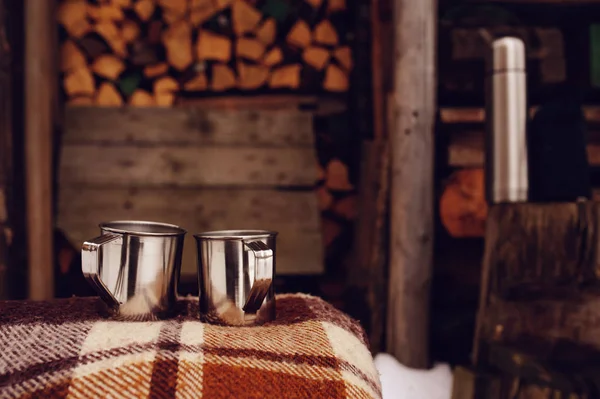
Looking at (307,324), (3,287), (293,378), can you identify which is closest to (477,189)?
(307,324)

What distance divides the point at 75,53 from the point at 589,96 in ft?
7.07

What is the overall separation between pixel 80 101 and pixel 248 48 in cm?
76

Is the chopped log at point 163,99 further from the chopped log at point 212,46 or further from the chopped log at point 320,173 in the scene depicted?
the chopped log at point 320,173

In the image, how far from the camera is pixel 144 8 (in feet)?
7.49

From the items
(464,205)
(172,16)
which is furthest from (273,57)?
(464,205)

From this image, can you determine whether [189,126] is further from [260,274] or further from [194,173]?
[260,274]

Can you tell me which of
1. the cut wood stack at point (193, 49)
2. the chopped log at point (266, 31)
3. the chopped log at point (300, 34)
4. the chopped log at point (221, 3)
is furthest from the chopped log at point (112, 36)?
the chopped log at point (300, 34)

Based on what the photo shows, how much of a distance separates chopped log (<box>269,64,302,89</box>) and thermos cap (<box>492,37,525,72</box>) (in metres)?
0.99

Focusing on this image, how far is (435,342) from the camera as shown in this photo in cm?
204

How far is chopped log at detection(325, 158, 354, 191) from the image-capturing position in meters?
2.33

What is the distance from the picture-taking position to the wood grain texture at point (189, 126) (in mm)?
2221

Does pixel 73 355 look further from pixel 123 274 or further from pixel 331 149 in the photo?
pixel 331 149

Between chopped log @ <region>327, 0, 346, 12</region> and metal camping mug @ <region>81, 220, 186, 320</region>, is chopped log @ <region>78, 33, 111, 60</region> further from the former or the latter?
metal camping mug @ <region>81, 220, 186, 320</region>

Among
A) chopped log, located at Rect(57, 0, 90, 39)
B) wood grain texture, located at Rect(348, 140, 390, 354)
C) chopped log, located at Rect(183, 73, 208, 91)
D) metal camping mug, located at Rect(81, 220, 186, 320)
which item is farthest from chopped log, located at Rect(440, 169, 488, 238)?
chopped log, located at Rect(57, 0, 90, 39)
